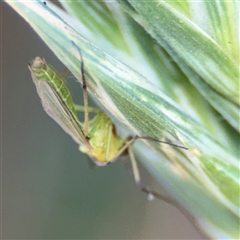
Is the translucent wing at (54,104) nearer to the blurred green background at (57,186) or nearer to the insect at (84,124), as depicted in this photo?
the insect at (84,124)

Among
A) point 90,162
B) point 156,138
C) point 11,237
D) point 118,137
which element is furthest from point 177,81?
point 11,237

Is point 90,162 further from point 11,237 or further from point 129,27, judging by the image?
point 129,27

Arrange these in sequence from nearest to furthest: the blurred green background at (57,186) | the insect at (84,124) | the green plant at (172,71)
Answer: the green plant at (172,71) < the insect at (84,124) < the blurred green background at (57,186)

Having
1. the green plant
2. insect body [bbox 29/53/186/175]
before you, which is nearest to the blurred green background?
insect body [bbox 29/53/186/175]

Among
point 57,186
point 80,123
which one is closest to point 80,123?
point 80,123

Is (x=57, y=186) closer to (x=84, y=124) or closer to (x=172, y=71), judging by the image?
(x=84, y=124)

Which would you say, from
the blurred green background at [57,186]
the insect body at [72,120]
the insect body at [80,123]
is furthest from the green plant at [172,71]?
the blurred green background at [57,186]
